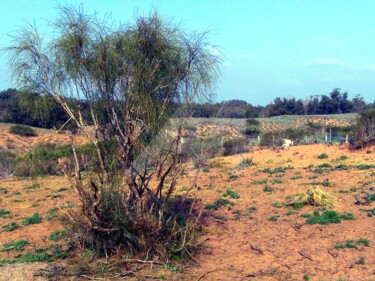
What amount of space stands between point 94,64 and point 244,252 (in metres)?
4.05

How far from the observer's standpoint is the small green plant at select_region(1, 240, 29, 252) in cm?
902

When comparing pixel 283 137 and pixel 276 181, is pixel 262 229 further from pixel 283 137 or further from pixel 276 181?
pixel 283 137

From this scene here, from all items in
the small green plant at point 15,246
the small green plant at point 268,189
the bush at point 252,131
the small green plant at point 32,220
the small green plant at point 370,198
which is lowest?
the small green plant at point 15,246

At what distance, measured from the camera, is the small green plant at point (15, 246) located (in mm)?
9016

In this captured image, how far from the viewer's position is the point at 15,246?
359 inches

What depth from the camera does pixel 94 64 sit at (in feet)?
25.0

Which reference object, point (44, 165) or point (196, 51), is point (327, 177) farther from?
point (44, 165)

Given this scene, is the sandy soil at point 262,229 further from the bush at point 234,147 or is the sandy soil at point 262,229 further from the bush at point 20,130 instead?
the bush at point 20,130

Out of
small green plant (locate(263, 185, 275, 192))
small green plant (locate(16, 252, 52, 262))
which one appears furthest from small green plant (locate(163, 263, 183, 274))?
small green plant (locate(263, 185, 275, 192))

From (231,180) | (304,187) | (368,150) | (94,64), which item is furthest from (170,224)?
(368,150)

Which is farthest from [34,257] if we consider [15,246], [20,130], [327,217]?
[20,130]

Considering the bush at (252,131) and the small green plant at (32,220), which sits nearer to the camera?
the small green plant at (32,220)

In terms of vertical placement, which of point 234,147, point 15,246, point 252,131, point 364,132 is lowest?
point 15,246

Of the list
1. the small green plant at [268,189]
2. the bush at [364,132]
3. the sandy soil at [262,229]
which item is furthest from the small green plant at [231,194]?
the bush at [364,132]
